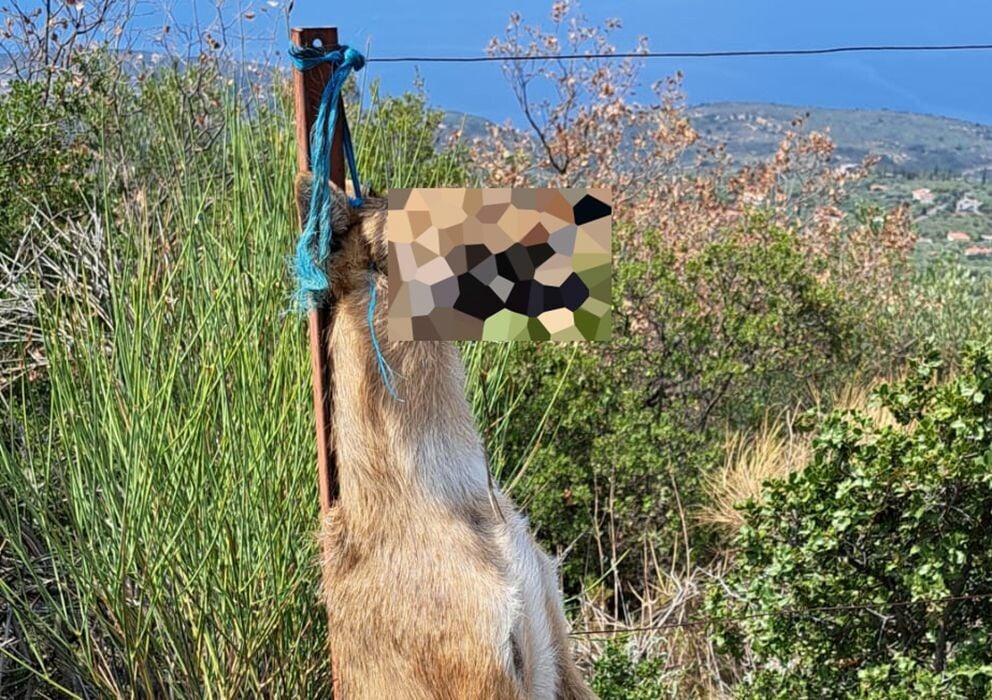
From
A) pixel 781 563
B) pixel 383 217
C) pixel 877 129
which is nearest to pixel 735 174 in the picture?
pixel 781 563

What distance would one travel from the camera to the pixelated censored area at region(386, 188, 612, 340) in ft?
4.49

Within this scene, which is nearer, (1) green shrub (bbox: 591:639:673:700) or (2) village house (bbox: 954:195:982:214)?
(1) green shrub (bbox: 591:639:673:700)

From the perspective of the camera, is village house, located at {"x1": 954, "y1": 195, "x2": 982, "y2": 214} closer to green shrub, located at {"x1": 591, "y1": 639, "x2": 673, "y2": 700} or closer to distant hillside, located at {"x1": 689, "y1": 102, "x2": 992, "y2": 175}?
distant hillside, located at {"x1": 689, "y1": 102, "x2": 992, "y2": 175}

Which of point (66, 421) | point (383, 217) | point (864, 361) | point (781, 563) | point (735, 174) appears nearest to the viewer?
point (383, 217)

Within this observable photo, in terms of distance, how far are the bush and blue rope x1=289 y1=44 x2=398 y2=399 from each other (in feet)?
6.03

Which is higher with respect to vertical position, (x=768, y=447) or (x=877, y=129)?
(x=877, y=129)

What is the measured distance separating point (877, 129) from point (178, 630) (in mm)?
18930

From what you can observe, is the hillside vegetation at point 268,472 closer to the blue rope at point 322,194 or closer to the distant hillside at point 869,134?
the blue rope at point 322,194

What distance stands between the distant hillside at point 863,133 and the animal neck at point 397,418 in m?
5.79

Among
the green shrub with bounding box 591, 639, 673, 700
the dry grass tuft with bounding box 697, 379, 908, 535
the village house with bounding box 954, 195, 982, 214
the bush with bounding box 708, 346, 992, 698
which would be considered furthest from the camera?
the village house with bounding box 954, 195, 982, 214

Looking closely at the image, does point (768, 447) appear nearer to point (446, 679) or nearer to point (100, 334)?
point (100, 334)

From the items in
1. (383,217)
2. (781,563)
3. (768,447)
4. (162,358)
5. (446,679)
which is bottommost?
(768,447)

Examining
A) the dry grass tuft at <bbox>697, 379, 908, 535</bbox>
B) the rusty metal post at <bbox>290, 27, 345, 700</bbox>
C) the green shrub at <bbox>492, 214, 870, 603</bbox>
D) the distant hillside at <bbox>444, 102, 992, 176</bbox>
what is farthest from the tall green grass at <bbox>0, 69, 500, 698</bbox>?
the distant hillside at <bbox>444, 102, 992, 176</bbox>

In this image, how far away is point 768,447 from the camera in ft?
17.7
